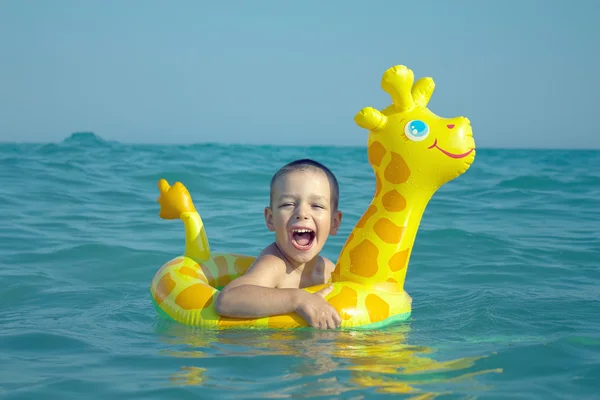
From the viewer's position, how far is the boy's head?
13.2 feet

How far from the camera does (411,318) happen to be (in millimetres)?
4375

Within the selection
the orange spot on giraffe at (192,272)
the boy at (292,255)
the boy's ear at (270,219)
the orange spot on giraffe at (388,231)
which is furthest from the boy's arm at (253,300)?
the orange spot on giraffe at (388,231)

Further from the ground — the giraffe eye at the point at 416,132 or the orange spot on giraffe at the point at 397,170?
the giraffe eye at the point at 416,132

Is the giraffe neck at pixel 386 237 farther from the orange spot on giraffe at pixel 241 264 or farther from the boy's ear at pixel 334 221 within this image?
the orange spot on giraffe at pixel 241 264

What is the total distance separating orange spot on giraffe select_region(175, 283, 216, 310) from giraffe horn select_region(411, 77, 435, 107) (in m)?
1.56

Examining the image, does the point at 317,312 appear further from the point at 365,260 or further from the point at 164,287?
the point at 164,287

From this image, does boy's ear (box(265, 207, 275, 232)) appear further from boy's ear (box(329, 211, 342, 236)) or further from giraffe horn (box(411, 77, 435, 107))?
giraffe horn (box(411, 77, 435, 107))

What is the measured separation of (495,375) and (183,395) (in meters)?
1.29

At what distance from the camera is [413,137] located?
13.4 feet

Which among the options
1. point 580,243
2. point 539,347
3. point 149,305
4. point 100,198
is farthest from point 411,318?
point 100,198

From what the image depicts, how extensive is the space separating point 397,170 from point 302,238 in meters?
0.64

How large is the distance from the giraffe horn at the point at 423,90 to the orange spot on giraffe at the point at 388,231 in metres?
0.69

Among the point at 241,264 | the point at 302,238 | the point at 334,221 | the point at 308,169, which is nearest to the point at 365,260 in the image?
the point at 334,221

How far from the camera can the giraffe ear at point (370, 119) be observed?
13.5 ft
